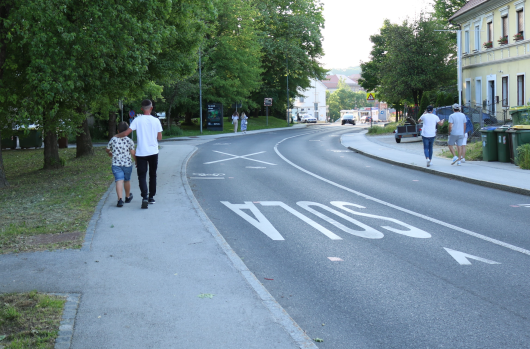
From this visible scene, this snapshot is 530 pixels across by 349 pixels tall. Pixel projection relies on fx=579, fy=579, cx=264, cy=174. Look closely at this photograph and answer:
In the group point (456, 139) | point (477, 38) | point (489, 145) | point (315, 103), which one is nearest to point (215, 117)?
point (477, 38)

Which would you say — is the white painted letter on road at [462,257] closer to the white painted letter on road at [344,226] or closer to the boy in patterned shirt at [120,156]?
the white painted letter on road at [344,226]

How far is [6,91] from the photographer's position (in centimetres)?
1372

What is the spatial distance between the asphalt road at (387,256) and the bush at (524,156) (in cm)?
329

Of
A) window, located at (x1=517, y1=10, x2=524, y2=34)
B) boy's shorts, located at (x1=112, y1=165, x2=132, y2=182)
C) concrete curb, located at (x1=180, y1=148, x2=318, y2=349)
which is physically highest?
window, located at (x1=517, y1=10, x2=524, y2=34)

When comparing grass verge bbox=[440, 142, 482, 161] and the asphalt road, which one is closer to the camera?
the asphalt road

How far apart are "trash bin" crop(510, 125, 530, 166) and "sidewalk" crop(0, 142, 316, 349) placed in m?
12.0

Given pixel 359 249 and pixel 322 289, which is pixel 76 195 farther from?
pixel 322 289

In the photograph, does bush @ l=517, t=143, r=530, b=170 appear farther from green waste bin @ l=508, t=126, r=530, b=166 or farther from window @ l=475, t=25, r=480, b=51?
window @ l=475, t=25, r=480, b=51

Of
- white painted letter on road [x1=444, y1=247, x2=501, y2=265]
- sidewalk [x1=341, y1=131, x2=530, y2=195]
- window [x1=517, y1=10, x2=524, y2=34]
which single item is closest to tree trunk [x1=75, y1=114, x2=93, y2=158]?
sidewalk [x1=341, y1=131, x2=530, y2=195]

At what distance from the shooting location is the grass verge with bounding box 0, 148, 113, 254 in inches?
308

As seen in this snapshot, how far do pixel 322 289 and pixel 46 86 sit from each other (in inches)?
352

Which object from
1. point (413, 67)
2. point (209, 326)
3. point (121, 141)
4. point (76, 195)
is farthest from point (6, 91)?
point (413, 67)

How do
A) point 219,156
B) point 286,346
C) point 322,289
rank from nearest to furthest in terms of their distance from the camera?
point 286,346, point 322,289, point 219,156

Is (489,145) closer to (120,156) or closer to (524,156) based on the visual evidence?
(524,156)
